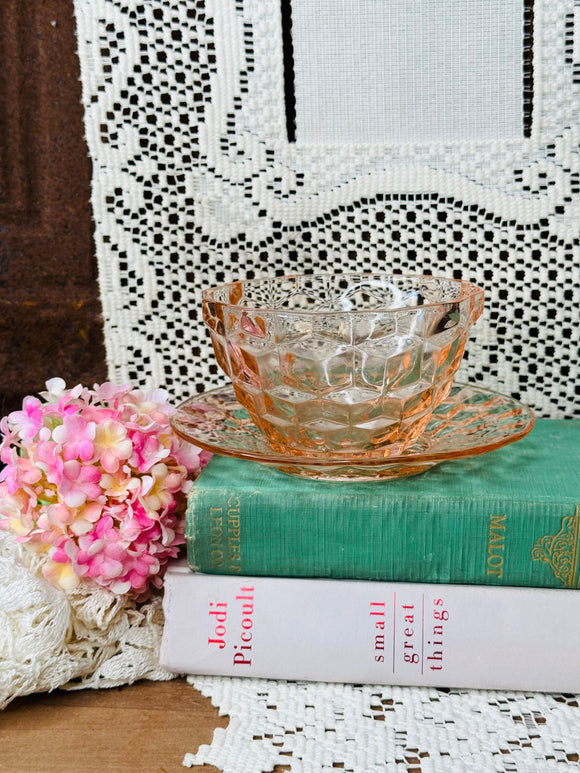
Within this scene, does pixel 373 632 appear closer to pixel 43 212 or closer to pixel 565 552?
pixel 565 552

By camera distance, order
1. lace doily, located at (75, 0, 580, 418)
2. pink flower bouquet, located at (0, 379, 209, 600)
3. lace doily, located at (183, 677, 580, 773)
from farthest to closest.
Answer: lace doily, located at (75, 0, 580, 418)
pink flower bouquet, located at (0, 379, 209, 600)
lace doily, located at (183, 677, 580, 773)

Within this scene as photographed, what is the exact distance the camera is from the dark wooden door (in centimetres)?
71

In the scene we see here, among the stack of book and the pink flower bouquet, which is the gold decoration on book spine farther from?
the pink flower bouquet

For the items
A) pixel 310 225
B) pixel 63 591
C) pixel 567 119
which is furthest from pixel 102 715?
pixel 567 119

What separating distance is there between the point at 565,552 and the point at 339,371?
19 centimetres

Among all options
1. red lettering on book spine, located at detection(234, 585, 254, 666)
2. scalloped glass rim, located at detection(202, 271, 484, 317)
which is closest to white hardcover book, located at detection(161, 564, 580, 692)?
red lettering on book spine, located at detection(234, 585, 254, 666)

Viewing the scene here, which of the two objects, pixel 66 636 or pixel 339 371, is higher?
pixel 339 371

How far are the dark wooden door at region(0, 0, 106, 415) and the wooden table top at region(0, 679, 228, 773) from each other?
13.4 inches

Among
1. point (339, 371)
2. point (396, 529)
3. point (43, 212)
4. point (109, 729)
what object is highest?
point (43, 212)

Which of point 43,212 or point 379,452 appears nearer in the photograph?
point 379,452

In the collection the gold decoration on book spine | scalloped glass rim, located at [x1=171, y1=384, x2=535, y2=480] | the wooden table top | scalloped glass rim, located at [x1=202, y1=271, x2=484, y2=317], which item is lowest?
the wooden table top

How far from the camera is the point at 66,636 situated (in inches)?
21.5

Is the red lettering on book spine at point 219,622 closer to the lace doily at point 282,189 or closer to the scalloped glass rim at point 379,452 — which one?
the scalloped glass rim at point 379,452

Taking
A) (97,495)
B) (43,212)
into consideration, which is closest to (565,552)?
(97,495)
